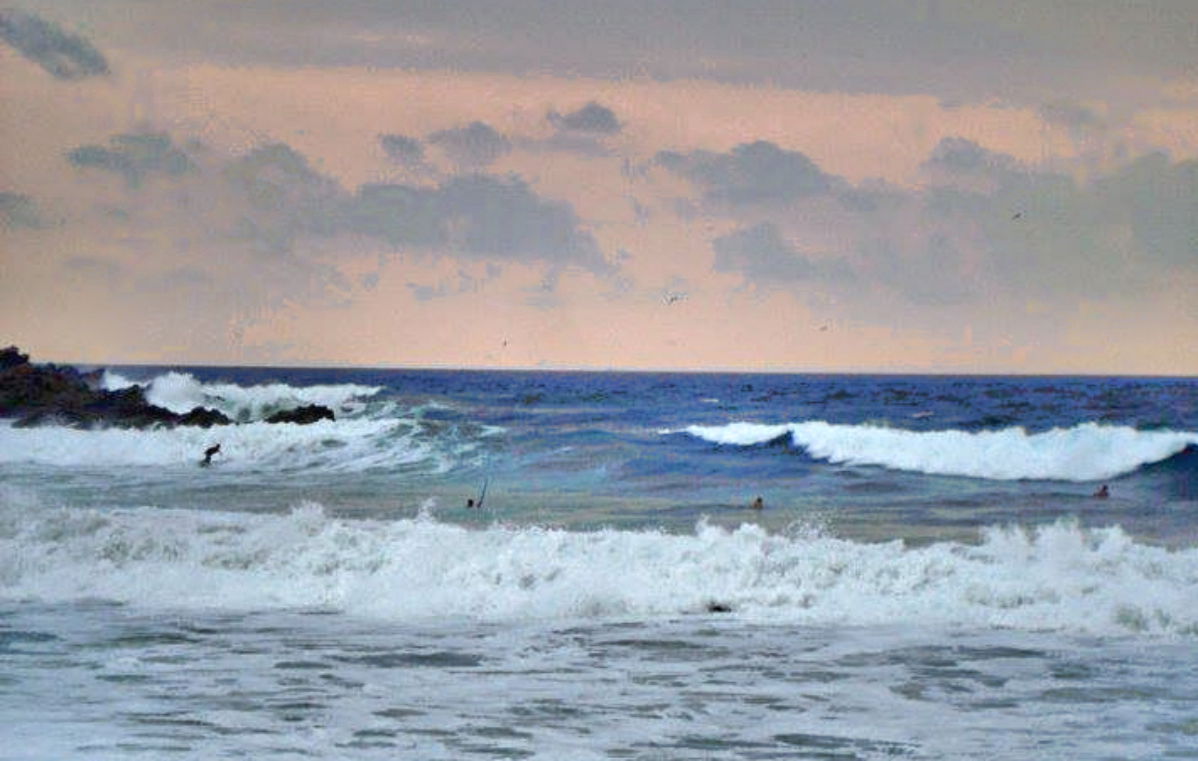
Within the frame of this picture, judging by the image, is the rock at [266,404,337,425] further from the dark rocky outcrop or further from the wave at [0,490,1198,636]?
the wave at [0,490,1198,636]

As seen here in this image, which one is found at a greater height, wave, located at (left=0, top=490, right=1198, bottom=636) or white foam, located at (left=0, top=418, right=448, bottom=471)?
white foam, located at (left=0, top=418, right=448, bottom=471)

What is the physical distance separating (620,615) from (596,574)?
1060 millimetres

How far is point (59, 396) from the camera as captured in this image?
37.6 m

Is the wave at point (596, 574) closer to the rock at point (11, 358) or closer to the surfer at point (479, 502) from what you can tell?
the surfer at point (479, 502)

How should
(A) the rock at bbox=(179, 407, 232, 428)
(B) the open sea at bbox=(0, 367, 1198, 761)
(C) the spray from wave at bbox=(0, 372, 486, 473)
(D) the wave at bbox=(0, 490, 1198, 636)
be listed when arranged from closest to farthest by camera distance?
1. (B) the open sea at bbox=(0, 367, 1198, 761)
2. (D) the wave at bbox=(0, 490, 1198, 636)
3. (C) the spray from wave at bbox=(0, 372, 486, 473)
4. (A) the rock at bbox=(179, 407, 232, 428)

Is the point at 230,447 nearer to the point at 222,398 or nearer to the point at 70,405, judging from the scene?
the point at 70,405

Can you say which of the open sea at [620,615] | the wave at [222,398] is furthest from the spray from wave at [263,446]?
the wave at [222,398]

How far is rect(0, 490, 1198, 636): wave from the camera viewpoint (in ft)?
38.6

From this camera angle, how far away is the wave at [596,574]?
463 inches

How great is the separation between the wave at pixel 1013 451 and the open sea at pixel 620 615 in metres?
0.10

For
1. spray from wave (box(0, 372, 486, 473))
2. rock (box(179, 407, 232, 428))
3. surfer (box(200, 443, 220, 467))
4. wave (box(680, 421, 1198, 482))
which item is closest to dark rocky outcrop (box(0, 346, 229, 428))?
rock (box(179, 407, 232, 428))

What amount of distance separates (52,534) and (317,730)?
8517 mm

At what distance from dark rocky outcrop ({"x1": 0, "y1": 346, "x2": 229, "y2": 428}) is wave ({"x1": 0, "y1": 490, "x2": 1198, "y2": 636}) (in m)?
20.3

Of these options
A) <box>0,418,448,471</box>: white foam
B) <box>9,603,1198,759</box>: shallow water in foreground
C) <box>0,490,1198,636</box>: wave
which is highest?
<box>0,418,448,471</box>: white foam
